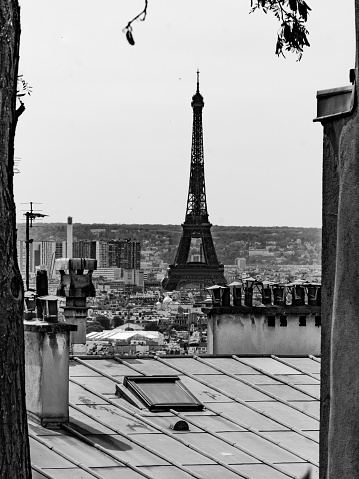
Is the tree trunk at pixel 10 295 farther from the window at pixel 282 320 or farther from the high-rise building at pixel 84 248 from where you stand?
the high-rise building at pixel 84 248

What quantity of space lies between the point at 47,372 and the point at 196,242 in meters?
94.0

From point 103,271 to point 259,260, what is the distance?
56.8 feet

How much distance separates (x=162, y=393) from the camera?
739 inches

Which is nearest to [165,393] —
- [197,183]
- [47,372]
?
[47,372]

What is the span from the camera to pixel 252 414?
18.6 metres

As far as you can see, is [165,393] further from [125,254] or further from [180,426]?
[125,254]

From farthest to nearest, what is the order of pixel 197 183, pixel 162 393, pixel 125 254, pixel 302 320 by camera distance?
pixel 125 254
pixel 197 183
pixel 302 320
pixel 162 393

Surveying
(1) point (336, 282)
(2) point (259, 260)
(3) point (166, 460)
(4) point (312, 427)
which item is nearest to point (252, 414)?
(4) point (312, 427)

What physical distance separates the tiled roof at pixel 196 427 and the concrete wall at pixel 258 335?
1210mm

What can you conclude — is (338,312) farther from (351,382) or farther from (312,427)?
(312,427)

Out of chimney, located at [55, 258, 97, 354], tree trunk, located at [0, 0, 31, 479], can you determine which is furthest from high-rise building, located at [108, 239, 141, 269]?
Result: tree trunk, located at [0, 0, 31, 479]

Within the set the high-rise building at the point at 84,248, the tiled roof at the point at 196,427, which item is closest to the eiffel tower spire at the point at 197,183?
the high-rise building at the point at 84,248

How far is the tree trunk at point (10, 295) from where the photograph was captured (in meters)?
9.38

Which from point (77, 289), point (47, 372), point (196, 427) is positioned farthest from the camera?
point (77, 289)
